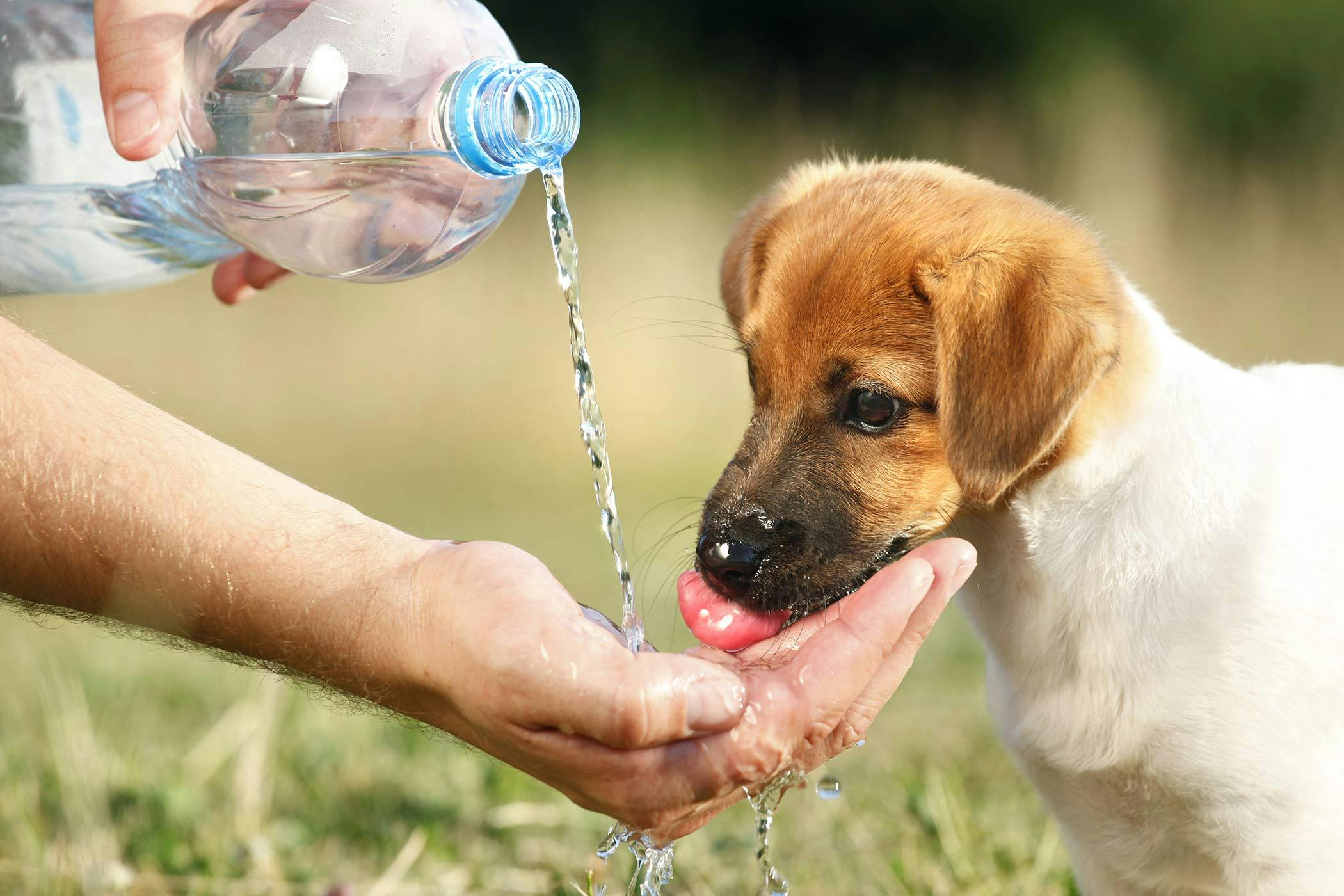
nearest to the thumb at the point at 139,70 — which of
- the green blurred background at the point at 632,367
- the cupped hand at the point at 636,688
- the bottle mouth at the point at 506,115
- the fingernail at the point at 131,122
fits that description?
the fingernail at the point at 131,122

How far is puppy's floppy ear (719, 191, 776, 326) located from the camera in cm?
336

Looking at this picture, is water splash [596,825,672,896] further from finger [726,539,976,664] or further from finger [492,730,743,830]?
finger [726,539,976,664]

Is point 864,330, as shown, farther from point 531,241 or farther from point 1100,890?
point 531,241

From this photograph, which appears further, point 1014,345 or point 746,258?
point 746,258

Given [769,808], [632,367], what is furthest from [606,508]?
[632,367]

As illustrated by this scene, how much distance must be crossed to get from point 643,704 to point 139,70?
1679 millimetres

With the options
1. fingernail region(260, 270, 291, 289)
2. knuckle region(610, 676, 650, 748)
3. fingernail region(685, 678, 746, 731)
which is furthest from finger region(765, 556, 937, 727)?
fingernail region(260, 270, 291, 289)

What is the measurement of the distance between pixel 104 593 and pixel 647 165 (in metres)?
8.01

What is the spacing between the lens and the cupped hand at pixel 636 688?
1963mm

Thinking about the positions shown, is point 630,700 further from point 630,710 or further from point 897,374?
point 897,374

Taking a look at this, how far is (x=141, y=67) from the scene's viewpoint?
8.55 feet

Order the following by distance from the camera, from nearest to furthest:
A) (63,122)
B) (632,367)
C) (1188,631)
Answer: (1188,631) < (63,122) < (632,367)

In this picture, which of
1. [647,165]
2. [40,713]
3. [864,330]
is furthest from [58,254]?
[647,165]

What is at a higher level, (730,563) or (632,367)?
(730,563)
